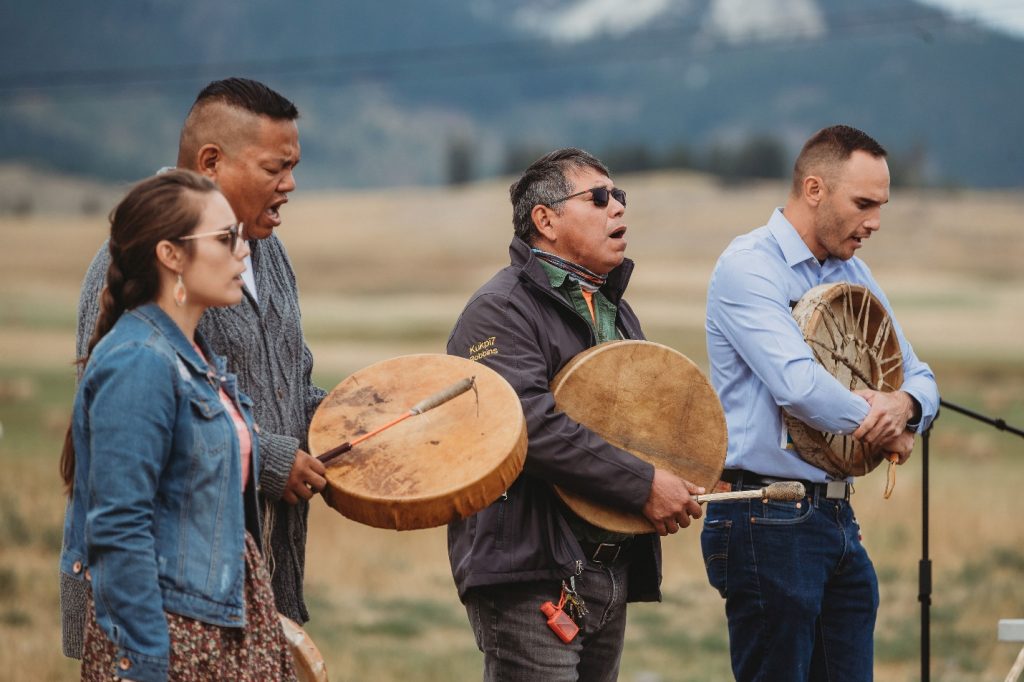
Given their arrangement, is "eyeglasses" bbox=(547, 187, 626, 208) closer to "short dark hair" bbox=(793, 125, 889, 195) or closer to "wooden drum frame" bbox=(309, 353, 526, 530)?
"wooden drum frame" bbox=(309, 353, 526, 530)

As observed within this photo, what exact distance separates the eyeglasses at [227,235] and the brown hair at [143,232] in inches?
0.6

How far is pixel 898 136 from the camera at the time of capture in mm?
42656

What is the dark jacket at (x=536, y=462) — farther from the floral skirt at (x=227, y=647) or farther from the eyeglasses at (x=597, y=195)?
the floral skirt at (x=227, y=647)

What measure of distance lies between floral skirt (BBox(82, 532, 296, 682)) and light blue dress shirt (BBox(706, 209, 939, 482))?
1.80 m

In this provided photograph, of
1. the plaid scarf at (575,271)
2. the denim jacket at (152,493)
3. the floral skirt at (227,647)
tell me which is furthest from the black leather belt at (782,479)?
the denim jacket at (152,493)

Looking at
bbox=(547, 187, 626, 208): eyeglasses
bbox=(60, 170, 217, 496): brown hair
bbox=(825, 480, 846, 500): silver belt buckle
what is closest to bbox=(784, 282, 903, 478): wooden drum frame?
bbox=(825, 480, 846, 500): silver belt buckle

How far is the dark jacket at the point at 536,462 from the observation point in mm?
3672

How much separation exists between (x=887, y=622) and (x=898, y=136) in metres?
35.0

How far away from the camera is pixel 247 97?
3.54 m

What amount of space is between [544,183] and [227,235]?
1.37 meters

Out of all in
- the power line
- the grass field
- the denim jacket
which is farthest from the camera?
the power line

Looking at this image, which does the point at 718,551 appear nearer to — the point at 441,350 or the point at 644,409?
the point at 644,409

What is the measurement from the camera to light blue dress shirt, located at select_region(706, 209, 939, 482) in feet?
13.3

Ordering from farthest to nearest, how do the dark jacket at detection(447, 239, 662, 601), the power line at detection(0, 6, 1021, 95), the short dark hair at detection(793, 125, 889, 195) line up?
the power line at detection(0, 6, 1021, 95)
the short dark hair at detection(793, 125, 889, 195)
the dark jacket at detection(447, 239, 662, 601)
